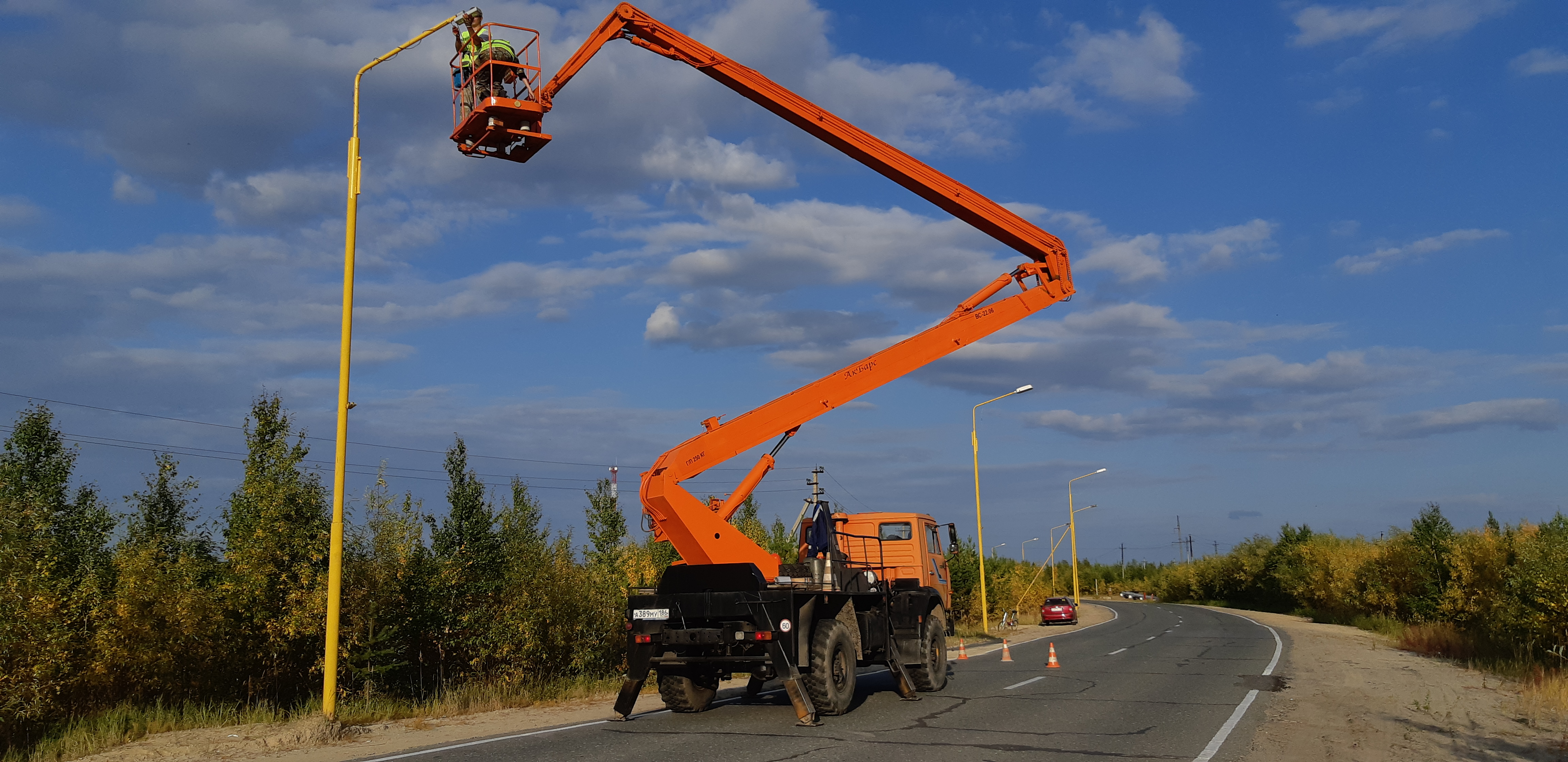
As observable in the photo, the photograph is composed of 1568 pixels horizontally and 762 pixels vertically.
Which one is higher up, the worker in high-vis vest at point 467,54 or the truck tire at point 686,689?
the worker in high-vis vest at point 467,54

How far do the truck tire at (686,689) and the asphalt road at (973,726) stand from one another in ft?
0.66

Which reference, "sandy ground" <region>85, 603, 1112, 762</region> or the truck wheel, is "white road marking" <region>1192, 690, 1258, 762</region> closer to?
the truck wheel

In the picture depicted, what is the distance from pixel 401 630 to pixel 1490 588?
94.9 feet

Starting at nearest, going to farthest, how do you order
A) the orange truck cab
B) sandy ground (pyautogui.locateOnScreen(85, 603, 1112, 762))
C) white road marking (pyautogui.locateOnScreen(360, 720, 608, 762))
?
1. white road marking (pyautogui.locateOnScreen(360, 720, 608, 762))
2. sandy ground (pyautogui.locateOnScreen(85, 603, 1112, 762))
3. the orange truck cab

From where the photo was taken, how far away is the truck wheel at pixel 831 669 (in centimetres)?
1306

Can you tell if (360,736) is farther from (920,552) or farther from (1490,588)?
(1490,588)

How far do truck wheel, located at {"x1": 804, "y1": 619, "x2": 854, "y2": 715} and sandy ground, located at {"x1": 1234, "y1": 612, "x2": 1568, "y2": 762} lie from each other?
16.4ft

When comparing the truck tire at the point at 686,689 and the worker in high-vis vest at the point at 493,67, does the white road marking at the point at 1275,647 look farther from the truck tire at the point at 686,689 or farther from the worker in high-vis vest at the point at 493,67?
the worker in high-vis vest at the point at 493,67

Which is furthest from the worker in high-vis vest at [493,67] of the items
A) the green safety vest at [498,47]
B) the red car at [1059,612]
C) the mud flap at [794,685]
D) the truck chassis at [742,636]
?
the red car at [1059,612]

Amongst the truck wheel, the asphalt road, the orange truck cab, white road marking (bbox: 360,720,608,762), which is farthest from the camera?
the orange truck cab

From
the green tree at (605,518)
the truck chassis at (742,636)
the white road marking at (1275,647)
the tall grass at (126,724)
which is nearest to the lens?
the tall grass at (126,724)

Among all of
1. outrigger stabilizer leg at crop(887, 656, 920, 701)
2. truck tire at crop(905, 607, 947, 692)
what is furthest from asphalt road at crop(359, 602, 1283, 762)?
truck tire at crop(905, 607, 947, 692)

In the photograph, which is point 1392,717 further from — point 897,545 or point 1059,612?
point 1059,612

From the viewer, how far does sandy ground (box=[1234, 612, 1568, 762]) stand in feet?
34.9
